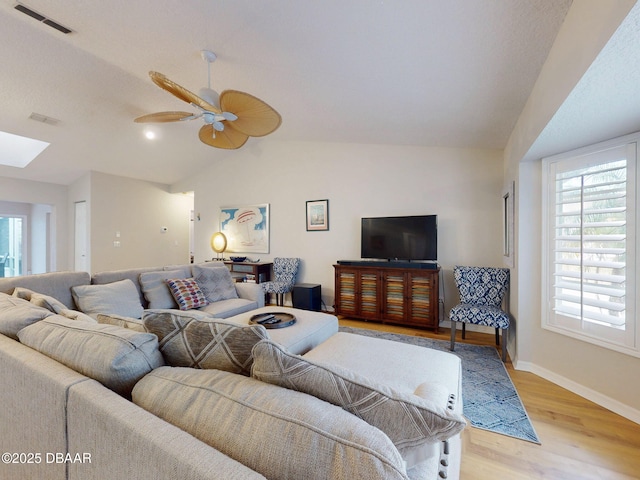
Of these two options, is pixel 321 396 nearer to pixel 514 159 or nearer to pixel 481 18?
pixel 481 18

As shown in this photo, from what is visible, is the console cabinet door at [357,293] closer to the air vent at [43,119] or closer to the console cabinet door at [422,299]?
the console cabinet door at [422,299]

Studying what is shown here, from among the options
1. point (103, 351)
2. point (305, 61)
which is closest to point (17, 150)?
point (305, 61)

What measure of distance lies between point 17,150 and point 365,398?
6662mm

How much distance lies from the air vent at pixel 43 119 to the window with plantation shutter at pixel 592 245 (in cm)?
563

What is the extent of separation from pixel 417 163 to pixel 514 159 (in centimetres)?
133

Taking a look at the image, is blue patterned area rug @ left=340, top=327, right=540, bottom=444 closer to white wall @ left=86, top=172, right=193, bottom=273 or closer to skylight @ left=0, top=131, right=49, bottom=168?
white wall @ left=86, top=172, right=193, bottom=273

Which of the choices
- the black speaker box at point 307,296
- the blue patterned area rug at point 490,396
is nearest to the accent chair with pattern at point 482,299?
the blue patterned area rug at point 490,396

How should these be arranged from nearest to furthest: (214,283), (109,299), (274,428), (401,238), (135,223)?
(274,428), (109,299), (214,283), (401,238), (135,223)

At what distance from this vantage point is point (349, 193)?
4480mm

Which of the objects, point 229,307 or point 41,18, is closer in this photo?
point 41,18

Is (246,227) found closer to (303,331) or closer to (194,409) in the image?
(303,331)

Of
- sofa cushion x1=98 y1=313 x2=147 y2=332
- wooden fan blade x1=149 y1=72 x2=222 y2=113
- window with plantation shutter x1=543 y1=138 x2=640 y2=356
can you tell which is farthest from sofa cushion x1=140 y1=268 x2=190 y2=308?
window with plantation shutter x1=543 y1=138 x2=640 y2=356

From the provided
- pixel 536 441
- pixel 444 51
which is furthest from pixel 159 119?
pixel 536 441

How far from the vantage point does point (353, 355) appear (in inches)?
69.1
